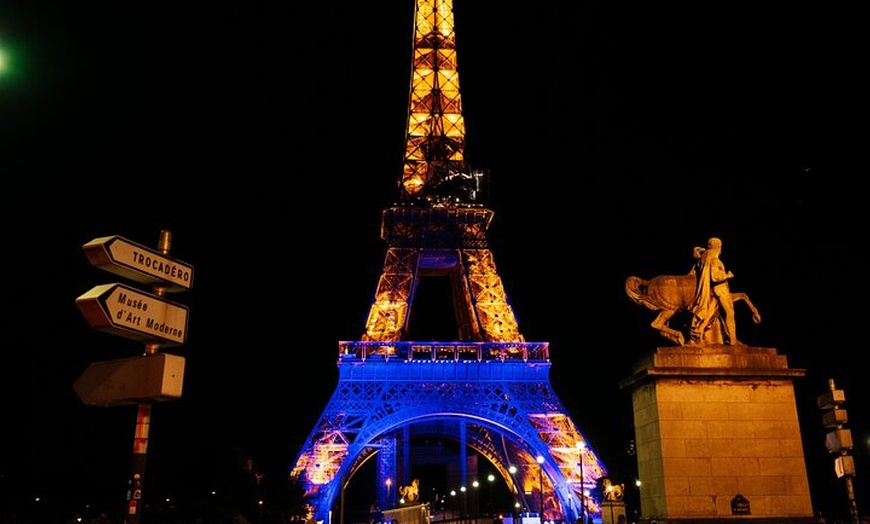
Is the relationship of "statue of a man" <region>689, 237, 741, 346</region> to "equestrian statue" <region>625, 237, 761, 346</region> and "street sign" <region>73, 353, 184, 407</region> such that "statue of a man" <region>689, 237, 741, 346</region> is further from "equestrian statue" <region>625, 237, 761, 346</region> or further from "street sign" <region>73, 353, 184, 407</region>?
"street sign" <region>73, 353, 184, 407</region>

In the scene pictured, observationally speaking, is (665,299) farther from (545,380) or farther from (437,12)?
(437,12)

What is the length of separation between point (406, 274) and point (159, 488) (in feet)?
79.8

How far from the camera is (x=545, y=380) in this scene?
54.3 meters

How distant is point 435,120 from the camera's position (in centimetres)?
6419

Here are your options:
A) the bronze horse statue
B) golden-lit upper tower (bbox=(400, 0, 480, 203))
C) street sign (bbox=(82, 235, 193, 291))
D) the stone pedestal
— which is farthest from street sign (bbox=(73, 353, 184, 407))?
golden-lit upper tower (bbox=(400, 0, 480, 203))

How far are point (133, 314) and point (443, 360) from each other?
157 feet

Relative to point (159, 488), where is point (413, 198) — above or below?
above

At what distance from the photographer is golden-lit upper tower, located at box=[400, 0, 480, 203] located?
62062mm

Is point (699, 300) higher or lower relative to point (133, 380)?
higher

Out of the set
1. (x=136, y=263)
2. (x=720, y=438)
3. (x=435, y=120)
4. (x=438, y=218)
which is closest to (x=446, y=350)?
(x=438, y=218)

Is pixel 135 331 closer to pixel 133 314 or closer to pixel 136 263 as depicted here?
pixel 133 314

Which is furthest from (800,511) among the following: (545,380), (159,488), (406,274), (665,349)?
(406,274)

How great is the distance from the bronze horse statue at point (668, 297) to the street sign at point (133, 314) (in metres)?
9.68

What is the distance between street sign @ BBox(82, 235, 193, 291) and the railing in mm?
45920
